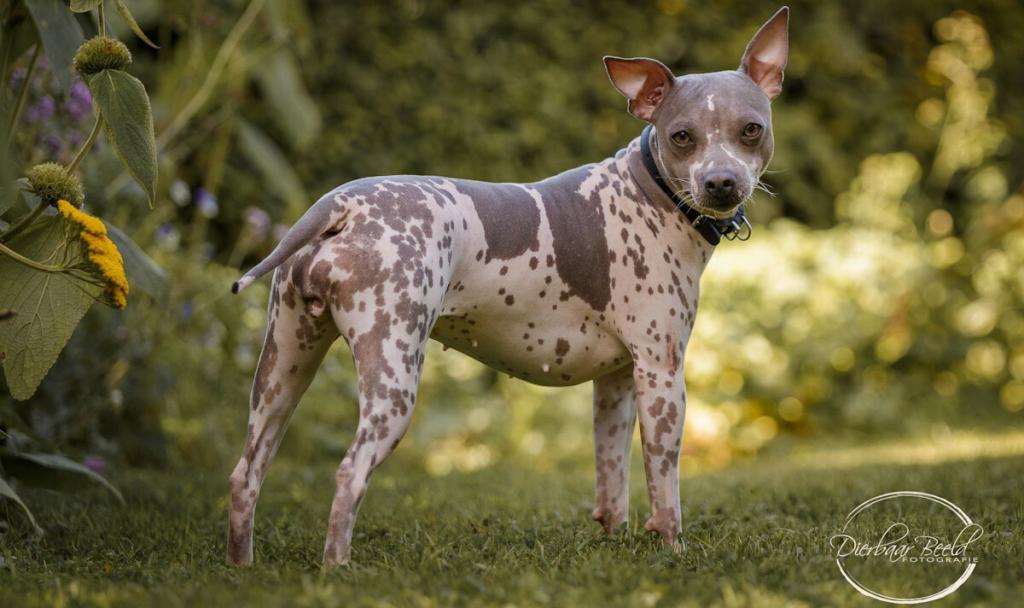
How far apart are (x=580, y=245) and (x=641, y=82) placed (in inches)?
19.6

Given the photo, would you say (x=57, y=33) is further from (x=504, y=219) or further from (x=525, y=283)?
(x=525, y=283)

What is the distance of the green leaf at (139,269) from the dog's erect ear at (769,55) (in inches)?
71.8

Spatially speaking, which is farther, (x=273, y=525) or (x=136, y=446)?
(x=136, y=446)

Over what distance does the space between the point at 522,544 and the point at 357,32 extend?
4984mm

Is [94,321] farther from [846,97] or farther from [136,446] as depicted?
[846,97]

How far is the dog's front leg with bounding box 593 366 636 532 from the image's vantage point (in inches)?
128

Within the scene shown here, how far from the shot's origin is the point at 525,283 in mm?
2906

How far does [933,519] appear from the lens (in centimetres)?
314

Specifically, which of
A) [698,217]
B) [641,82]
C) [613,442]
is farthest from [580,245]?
[613,442]

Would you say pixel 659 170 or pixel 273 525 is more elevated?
pixel 659 170

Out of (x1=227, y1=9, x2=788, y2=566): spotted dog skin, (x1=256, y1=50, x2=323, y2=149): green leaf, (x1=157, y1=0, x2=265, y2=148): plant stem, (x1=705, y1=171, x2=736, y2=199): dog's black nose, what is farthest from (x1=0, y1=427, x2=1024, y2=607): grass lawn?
(x1=256, y1=50, x2=323, y2=149): green leaf

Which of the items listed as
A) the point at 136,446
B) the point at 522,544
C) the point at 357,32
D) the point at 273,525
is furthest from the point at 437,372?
the point at 522,544

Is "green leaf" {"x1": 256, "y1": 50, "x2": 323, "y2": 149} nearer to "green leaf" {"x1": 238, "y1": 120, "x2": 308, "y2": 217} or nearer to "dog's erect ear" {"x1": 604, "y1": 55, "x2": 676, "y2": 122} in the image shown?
"green leaf" {"x1": 238, "y1": 120, "x2": 308, "y2": 217}

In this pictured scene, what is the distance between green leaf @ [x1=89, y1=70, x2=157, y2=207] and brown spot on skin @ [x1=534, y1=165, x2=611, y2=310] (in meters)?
1.05
